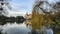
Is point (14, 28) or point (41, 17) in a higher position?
point (41, 17)

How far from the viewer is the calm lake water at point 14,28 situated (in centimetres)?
194

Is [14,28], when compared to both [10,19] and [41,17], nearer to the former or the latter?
[10,19]

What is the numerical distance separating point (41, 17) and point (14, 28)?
32cm

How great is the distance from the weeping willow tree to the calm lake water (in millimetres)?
102

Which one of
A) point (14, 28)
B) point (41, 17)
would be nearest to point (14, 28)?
point (14, 28)

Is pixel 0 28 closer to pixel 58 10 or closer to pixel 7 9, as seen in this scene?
pixel 7 9

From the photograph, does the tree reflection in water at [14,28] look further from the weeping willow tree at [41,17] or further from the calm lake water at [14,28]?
the weeping willow tree at [41,17]

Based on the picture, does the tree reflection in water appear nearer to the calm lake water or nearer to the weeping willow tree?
the calm lake water

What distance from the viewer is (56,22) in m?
1.96

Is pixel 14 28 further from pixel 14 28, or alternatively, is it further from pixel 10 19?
pixel 10 19

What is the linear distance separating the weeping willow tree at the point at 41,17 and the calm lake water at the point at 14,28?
10 centimetres

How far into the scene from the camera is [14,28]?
1.95 meters

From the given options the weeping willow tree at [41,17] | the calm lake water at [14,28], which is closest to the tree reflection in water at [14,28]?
the calm lake water at [14,28]

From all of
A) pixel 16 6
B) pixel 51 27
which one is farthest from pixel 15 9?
pixel 51 27
